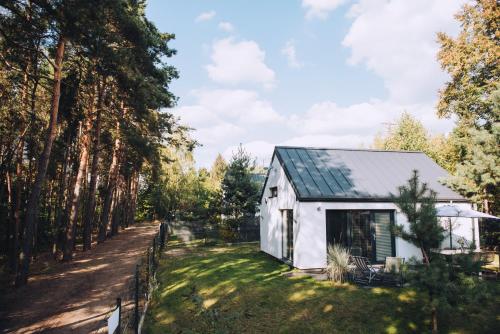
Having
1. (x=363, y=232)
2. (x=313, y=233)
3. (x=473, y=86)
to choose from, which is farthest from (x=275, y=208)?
(x=473, y=86)

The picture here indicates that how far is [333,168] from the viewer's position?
15.7m

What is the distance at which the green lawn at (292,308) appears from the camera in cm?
799

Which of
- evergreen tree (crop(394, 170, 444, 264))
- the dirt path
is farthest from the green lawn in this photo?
the dirt path

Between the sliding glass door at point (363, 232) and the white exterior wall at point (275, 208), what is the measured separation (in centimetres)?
213

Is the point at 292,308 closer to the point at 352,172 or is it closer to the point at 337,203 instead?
the point at 337,203

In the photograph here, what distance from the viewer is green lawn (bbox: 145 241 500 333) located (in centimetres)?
799

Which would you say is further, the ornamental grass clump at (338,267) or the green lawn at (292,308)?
the ornamental grass clump at (338,267)

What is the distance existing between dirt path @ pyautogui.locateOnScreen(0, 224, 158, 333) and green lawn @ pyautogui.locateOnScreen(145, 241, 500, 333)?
5.30 feet

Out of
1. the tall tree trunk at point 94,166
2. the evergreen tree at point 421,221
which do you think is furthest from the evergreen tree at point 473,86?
the tall tree trunk at point 94,166

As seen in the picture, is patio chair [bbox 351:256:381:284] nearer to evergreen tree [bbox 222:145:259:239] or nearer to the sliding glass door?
the sliding glass door

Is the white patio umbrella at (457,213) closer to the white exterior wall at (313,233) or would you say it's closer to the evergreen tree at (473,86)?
the white exterior wall at (313,233)

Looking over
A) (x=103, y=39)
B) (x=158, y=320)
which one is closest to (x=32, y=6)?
(x=103, y=39)

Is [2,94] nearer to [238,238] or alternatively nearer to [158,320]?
[158,320]

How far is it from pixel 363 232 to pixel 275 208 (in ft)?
15.4
